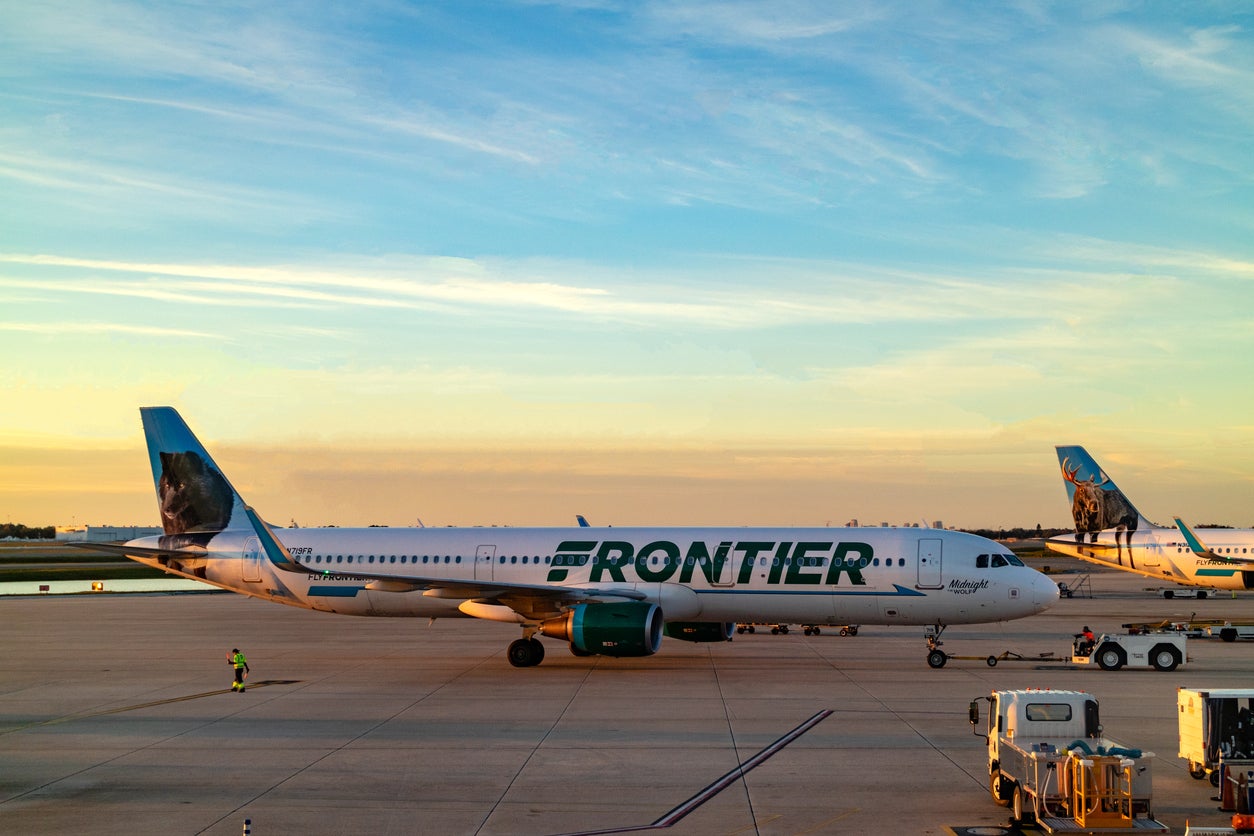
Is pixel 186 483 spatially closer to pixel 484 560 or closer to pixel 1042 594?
pixel 484 560

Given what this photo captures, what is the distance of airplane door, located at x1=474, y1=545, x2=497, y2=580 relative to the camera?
36.7m

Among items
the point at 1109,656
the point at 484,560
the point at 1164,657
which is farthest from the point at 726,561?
the point at 1164,657

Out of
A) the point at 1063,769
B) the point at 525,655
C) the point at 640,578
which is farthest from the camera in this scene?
the point at 640,578

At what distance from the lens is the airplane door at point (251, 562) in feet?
125

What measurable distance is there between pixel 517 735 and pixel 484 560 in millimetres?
14772

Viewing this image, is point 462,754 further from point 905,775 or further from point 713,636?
point 713,636

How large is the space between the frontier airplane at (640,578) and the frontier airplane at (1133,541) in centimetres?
3117

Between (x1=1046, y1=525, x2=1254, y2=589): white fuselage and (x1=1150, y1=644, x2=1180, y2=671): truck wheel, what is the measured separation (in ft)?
97.0

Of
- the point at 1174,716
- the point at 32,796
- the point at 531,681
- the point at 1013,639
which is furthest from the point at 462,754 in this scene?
the point at 1013,639

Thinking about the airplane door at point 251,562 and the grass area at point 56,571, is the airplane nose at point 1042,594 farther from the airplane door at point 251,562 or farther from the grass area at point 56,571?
the grass area at point 56,571

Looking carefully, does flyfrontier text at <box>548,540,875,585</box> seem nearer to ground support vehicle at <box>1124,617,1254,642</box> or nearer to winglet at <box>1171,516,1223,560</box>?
ground support vehicle at <box>1124,617,1254,642</box>

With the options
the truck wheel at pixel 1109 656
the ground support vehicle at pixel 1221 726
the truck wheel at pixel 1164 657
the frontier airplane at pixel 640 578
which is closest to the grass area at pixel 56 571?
the frontier airplane at pixel 640 578

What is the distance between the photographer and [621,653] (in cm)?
3066

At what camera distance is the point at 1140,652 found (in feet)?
107
